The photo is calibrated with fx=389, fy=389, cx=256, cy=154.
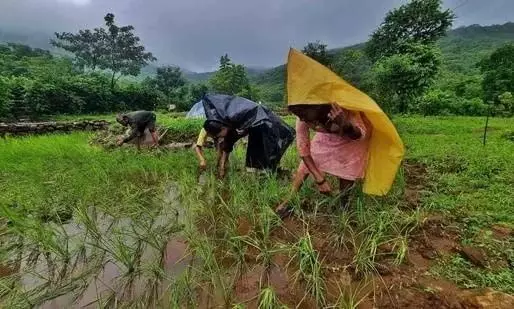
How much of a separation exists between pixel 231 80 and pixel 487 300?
26017 millimetres

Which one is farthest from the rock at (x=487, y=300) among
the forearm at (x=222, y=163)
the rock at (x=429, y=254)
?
the forearm at (x=222, y=163)

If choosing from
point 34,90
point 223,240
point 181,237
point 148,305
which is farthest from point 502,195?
point 34,90

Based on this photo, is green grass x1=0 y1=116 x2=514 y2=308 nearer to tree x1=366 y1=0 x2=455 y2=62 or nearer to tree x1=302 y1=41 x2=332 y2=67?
tree x1=302 y1=41 x2=332 y2=67

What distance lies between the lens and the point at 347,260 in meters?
2.67

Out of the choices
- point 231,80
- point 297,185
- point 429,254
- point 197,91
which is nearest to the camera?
point 429,254

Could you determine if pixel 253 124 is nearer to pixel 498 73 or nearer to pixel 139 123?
pixel 139 123

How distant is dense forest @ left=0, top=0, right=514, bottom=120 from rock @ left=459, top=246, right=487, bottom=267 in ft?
15.9

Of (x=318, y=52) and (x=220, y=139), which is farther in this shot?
(x=318, y=52)

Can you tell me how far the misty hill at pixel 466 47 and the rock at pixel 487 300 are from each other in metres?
17.9

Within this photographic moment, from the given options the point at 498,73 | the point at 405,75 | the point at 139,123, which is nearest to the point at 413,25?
the point at 498,73

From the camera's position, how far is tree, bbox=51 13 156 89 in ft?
106

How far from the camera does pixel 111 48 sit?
107 feet

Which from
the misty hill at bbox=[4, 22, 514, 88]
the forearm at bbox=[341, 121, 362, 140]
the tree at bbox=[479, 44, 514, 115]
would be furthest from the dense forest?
the forearm at bbox=[341, 121, 362, 140]

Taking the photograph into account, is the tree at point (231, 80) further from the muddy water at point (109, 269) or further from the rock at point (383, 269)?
the rock at point (383, 269)
